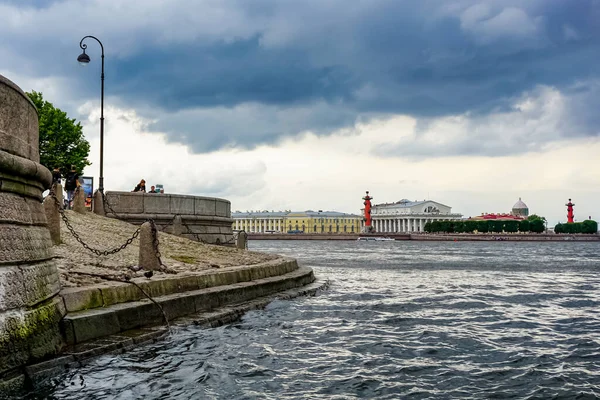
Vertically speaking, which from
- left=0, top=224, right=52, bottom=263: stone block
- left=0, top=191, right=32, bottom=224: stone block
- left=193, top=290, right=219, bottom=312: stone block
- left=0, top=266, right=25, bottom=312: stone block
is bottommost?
left=193, top=290, right=219, bottom=312: stone block

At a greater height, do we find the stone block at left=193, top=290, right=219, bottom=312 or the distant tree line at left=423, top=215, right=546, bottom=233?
the distant tree line at left=423, top=215, right=546, bottom=233

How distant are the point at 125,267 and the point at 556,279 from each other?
16.7 m

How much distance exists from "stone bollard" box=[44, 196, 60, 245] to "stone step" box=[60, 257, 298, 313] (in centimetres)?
285

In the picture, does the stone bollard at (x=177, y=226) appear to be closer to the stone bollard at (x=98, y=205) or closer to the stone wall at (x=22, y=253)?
the stone bollard at (x=98, y=205)

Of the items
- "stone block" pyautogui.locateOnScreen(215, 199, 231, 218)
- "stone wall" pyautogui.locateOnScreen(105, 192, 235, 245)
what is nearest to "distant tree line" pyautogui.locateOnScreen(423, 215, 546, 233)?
"stone block" pyautogui.locateOnScreen(215, 199, 231, 218)

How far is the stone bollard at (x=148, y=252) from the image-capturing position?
37.6ft

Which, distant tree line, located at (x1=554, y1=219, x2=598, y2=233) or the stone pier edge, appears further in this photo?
distant tree line, located at (x1=554, y1=219, x2=598, y2=233)

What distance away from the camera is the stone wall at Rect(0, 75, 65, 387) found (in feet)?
20.5

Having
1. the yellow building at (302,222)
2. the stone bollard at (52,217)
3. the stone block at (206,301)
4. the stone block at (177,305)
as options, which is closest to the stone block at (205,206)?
the stone bollard at (52,217)

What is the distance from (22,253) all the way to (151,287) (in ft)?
10.2

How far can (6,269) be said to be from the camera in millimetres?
6309

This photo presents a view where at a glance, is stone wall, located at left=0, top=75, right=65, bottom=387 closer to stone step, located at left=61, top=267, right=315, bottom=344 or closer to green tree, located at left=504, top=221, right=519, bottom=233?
stone step, located at left=61, top=267, right=315, bottom=344

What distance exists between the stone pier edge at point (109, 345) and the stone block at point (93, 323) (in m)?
0.09

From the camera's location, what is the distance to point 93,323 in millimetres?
7750
